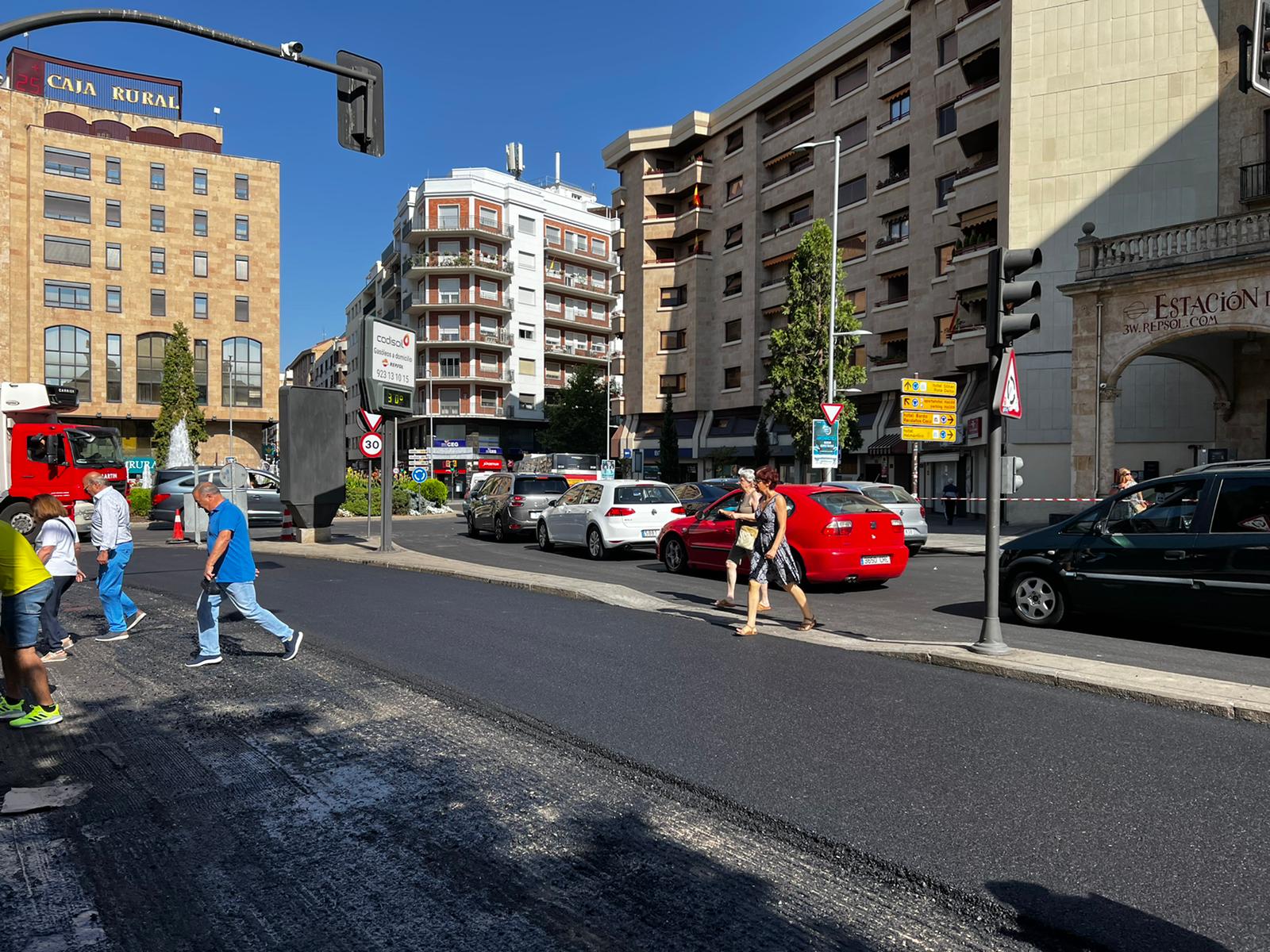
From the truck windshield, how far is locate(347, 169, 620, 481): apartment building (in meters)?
38.2

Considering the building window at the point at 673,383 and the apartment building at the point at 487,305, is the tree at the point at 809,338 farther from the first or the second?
the apartment building at the point at 487,305

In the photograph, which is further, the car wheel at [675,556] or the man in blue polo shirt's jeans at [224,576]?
the car wheel at [675,556]

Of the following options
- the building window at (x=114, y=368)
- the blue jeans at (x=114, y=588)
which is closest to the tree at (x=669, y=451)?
the building window at (x=114, y=368)

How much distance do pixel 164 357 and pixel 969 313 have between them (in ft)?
150

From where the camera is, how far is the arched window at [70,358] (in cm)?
5306

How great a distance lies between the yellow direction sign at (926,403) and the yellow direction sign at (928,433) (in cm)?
52

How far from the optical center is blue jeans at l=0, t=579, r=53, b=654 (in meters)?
5.64

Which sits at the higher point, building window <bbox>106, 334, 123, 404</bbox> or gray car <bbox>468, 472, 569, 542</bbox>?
building window <bbox>106, 334, 123, 404</bbox>

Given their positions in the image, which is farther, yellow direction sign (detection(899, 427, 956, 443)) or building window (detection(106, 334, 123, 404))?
building window (detection(106, 334, 123, 404))

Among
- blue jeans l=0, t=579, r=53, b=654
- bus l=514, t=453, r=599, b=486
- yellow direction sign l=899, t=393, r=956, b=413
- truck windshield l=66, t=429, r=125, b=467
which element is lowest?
blue jeans l=0, t=579, r=53, b=654

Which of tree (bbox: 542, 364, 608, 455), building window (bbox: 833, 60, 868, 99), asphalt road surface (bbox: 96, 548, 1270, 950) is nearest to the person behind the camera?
asphalt road surface (bbox: 96, 548, 1270, 950)

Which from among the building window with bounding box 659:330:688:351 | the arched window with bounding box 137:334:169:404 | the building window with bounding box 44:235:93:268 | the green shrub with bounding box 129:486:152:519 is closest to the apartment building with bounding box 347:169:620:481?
the building window with bounding box 659:330:688:351

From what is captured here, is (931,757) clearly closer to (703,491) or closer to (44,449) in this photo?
(703,491)

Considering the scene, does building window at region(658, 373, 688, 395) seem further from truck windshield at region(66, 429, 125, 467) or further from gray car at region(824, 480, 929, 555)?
gray car at region(824, 480, 929, 555)
